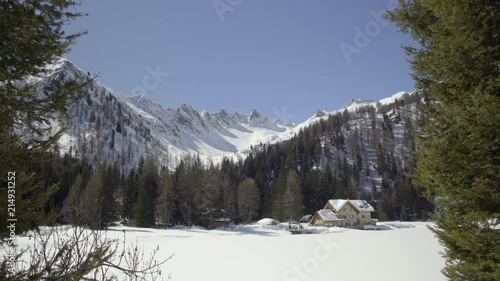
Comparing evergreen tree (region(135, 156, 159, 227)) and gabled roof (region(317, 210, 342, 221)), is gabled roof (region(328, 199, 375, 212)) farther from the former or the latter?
evergreen tree (region(135, 156, 159, 227))

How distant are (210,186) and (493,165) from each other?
53578 millimetres

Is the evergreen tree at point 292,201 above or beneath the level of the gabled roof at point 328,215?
above

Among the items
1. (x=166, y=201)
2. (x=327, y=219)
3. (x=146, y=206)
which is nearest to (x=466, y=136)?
(x=146, y=206)

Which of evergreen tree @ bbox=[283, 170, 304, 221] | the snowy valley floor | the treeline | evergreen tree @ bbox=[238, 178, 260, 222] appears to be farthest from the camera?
evergreen tree @ bbox=[238, 178, 260, 222]

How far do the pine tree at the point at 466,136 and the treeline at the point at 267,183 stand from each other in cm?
80

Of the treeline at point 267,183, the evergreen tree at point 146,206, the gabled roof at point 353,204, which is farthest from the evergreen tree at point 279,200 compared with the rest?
the evergreen tree at point 146,206

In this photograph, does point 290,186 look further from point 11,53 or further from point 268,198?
point 11,53

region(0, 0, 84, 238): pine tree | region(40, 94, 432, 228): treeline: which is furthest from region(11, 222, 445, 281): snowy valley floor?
region(0, 0, 84, 238): pine tree

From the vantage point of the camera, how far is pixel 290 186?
6819cm

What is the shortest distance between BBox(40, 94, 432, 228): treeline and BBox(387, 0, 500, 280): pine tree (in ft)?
2.63

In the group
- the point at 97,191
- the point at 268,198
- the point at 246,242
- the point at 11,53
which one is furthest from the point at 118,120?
the point at 11,53

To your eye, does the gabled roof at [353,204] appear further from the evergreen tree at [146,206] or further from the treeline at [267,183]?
the evergreen tree at [146,206]

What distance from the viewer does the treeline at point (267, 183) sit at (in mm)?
45844

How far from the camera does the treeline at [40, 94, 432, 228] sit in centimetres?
4584
